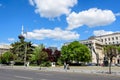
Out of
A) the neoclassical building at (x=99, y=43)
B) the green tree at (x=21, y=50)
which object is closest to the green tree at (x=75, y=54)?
the green tree at (x=21, y=50)

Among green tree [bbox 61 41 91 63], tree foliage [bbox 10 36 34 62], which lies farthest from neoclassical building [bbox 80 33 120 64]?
tree foliage [bbox 10 36 34 62]

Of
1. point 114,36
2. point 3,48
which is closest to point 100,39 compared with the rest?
point 114,36

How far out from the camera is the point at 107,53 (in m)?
40.9

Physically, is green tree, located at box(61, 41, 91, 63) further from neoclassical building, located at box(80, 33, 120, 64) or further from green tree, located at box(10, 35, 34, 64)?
neoclassical building, located at box(80, 33, 120, 64)

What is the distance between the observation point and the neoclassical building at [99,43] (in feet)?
490

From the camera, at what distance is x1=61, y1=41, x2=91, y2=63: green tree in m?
95.4

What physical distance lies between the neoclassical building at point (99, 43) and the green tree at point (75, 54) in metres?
45.1

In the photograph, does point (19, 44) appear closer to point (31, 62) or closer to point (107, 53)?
point (31, 62)

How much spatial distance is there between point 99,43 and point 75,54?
6621 cm

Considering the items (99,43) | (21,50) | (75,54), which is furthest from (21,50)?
(99,43)

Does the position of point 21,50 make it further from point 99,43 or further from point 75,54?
point 99,43

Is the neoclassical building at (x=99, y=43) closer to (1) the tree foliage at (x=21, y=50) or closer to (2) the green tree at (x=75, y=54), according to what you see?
(2) the green tree at (x=75, y=54)

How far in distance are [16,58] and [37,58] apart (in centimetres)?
1585

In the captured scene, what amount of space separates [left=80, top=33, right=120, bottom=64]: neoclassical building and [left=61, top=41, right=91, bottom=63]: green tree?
45.1 m
